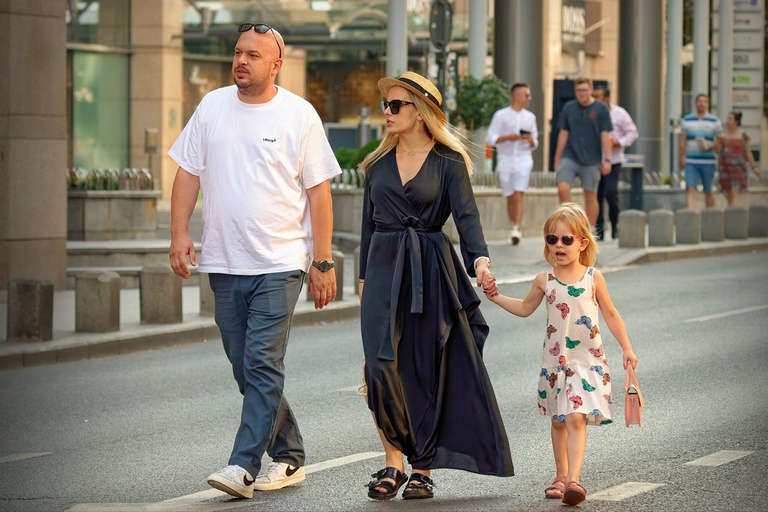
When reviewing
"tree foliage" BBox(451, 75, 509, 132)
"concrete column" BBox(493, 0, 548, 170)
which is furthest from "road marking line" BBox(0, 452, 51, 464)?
"concrete column" BBox(493, 0, 548, 170)

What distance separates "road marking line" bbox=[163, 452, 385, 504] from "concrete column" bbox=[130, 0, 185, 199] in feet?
82.8

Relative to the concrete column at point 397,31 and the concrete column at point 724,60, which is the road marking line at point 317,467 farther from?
the concrete column at point 724,60

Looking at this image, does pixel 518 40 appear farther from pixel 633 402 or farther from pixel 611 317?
pixel 633 402

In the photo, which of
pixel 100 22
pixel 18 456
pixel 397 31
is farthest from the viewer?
pixel 100 22

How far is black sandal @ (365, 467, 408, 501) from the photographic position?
6738 millimetres

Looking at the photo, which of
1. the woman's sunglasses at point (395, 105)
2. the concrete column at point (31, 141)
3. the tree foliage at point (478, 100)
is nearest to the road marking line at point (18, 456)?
the woman's sunglasses at point (395, 105)

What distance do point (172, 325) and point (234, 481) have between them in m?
6.76

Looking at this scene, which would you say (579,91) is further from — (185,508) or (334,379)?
(185,508)

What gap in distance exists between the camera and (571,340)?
6762 millimetres

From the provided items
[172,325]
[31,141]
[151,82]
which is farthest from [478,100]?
[151,82]

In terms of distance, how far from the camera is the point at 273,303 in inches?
275

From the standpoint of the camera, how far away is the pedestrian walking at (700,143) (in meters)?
23.7

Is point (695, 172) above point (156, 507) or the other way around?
above

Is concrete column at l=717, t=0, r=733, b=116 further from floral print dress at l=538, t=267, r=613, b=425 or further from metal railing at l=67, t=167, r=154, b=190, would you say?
floral print dress at l=538, t=267, r=613, b=425
